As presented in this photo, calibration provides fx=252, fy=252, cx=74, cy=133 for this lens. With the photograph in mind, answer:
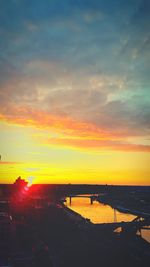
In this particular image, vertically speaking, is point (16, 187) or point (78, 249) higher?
point (16, 187)

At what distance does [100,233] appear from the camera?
41.0m

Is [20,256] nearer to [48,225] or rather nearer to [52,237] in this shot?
[52,237]

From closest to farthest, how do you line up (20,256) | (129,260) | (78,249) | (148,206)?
(20,256) → (129,260) → (78,249) → (148,206)

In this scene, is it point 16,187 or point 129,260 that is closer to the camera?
point 129,260

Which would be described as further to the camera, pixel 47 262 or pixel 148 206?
pixel 148 206

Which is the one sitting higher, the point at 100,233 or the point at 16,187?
the point at 16,187

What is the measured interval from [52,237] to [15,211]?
66.0 ft

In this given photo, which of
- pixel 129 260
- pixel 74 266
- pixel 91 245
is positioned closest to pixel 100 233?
pixel 91 245

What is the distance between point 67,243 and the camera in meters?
36.2

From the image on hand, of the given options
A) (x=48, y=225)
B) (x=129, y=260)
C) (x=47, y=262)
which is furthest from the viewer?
(x=48, y=225)

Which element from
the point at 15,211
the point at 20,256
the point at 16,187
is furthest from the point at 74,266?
the point at 16,187

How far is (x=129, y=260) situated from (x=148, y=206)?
246ft

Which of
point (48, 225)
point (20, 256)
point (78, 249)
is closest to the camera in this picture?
point (20, 256)

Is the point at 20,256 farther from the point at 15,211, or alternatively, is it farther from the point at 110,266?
the point at 15,211
